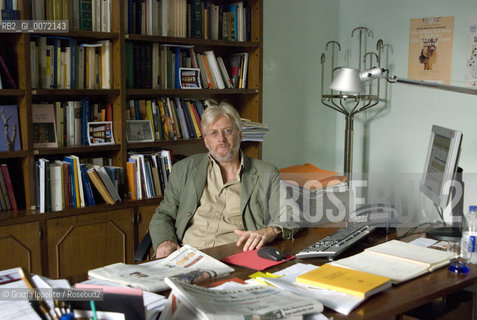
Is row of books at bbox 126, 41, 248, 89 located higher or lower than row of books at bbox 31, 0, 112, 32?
lower

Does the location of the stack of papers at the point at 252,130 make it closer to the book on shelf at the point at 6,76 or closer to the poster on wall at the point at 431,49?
the poster on wall at the point at 431,49

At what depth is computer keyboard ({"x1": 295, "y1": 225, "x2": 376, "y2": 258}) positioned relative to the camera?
76.2 inches

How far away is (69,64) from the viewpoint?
9.73ft

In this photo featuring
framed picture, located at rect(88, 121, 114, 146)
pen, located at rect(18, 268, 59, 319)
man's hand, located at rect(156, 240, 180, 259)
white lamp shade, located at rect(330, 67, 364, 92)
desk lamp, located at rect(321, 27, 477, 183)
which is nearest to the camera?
pen, located at rect(18, 268, 59, 319)

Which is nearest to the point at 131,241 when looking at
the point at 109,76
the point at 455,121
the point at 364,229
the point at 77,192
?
the point at 77,192

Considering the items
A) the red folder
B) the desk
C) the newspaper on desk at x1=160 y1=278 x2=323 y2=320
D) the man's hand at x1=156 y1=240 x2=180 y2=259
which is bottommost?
the man's hand at x1=156 y1=240 x2=180 y2=259

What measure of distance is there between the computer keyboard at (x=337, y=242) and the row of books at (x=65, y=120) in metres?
1.62

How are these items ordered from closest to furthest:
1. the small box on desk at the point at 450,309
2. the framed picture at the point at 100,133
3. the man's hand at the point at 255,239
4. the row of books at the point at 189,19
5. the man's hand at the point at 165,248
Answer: the small box on desk at the point at 450,309 < the man's hand at the point at 255,239 < the man's hand at the point at 165,248 < the framed picture at the point at 100,133 < the row of books at the point at 189,19

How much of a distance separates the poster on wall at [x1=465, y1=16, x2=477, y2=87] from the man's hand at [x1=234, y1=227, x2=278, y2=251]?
6.86 feet

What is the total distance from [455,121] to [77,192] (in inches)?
99.3

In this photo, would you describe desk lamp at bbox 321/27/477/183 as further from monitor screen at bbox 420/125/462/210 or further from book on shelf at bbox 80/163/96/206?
book on shelf at bbox 80/163/96/206

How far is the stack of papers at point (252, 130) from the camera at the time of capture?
3539 millimetres

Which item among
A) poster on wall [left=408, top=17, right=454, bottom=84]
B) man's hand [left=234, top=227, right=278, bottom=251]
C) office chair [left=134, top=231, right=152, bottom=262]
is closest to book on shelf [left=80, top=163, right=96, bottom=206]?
office chair [left=134, top=231, right=152, bottom=262]

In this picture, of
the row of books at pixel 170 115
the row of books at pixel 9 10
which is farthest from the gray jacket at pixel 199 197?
the row of books at pixel 9 10
